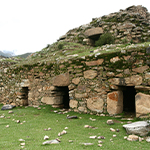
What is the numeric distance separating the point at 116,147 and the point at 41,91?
214 inches

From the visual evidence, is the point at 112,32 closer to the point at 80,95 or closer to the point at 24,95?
the point at 80,95

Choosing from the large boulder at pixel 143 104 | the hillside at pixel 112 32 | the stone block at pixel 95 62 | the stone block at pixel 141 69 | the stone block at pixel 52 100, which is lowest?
the stone block at pixel 52 100

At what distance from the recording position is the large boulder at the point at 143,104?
191 inches

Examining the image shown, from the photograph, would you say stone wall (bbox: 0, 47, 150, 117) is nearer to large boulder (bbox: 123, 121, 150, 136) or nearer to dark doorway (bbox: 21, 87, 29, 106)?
dark doorway (bbox: 21, 87, 29, 106)

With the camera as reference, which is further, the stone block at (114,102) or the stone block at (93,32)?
the stone block at (93,32)

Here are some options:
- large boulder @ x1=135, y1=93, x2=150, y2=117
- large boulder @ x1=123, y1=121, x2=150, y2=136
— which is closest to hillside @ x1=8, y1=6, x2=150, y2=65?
large boulder @ x1=135, y1=93, x2=150, y2=117

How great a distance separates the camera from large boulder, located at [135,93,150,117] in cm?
484

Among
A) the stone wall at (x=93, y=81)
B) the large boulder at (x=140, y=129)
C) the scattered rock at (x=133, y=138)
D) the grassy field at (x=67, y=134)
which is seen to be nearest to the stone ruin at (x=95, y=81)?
the stone wall at (x=93, y=81)

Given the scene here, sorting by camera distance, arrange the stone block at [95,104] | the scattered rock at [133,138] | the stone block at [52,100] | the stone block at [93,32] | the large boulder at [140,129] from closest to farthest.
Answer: the scattered rock at [133,138]
the large boulder at [140,129]
the stone block at [95,104]
the stone block at [52,100]
the stone block at [93,32]

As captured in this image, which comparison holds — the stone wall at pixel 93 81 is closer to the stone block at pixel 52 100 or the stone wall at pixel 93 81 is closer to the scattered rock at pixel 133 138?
the stone block at pixel 52 100

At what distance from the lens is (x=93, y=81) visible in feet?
20.0

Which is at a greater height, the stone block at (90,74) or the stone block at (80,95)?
the stone block at (90,74)

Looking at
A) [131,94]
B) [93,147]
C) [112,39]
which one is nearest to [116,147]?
[93,147]

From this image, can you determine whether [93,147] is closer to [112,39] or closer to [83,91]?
[83,91]
